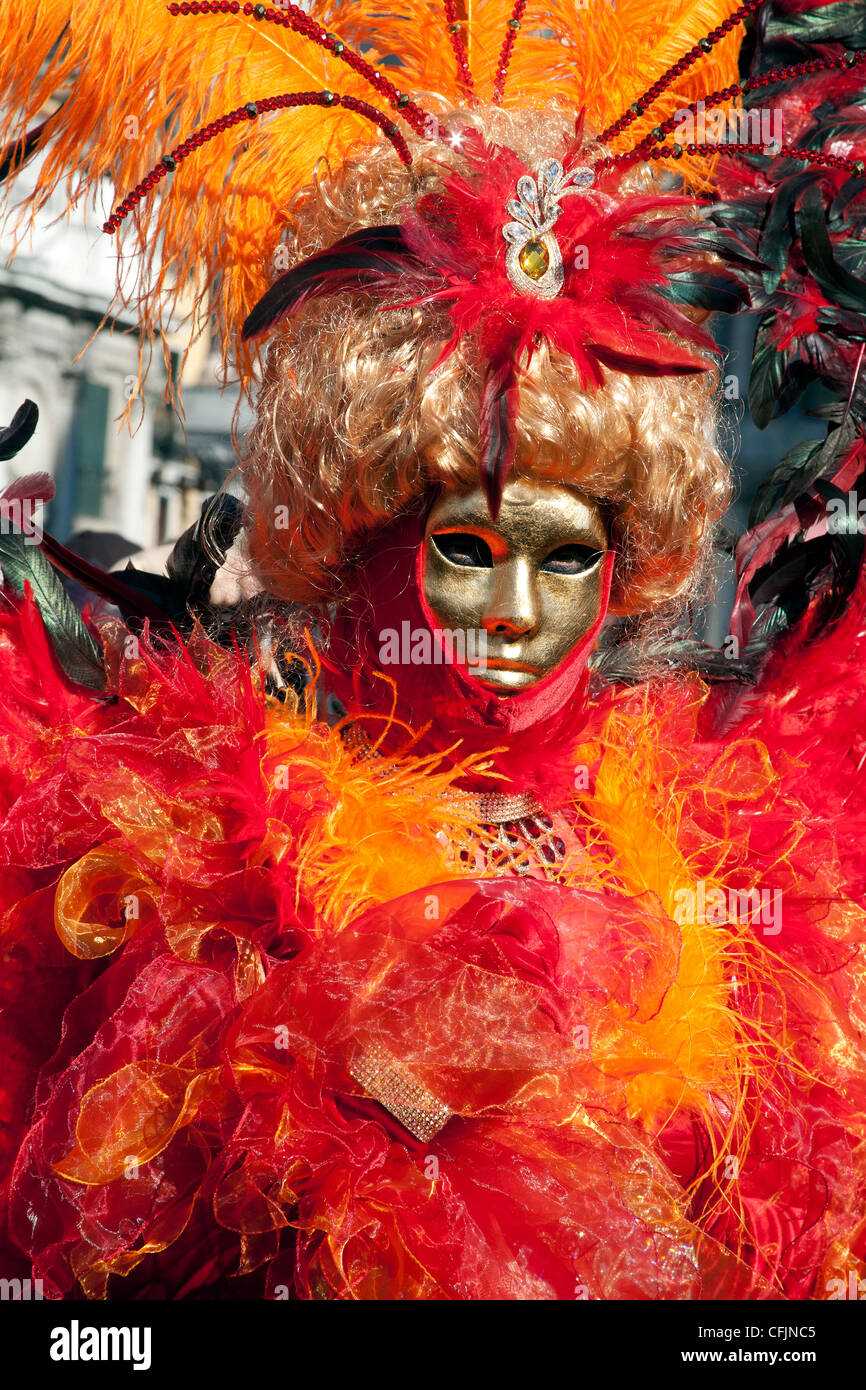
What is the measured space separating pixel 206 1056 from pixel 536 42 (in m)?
1.35

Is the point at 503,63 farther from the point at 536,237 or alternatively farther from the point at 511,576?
the point at 511,576

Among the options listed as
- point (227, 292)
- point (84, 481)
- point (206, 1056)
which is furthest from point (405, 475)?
point (84, 481)

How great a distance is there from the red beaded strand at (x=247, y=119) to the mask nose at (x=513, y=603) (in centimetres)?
50

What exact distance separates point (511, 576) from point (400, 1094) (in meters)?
0.55

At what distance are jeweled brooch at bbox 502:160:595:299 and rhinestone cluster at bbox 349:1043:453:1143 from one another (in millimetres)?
827

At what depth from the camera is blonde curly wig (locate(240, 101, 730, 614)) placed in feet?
4.43

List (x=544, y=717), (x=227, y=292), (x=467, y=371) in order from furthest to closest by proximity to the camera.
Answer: (x=227, y=292) → (x=544, y=717) → (x=467, y=371)

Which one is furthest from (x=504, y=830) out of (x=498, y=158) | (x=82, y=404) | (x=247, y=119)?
(x=82, y=404)

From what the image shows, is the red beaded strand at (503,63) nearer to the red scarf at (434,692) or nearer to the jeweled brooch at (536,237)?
the jeweled brooch at (536,237)

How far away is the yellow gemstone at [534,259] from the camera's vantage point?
1.36 meters

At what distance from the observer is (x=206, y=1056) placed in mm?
1222

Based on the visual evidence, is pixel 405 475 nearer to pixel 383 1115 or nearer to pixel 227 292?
pixel 227 292

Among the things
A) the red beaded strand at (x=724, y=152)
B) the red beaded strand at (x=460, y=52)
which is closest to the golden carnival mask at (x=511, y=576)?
the red beaded strand at (x=724, y=152)

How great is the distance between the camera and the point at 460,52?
1.55 meters
